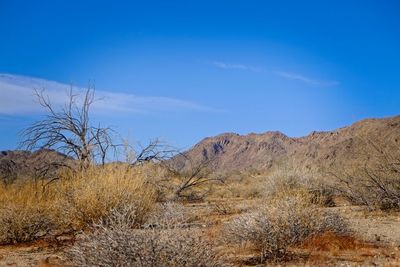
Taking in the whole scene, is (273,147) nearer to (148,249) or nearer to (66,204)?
(66,204)

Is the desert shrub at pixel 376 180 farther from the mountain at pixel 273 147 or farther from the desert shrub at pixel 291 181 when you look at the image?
the mountain at pixel 273 147

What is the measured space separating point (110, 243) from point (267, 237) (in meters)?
3.53

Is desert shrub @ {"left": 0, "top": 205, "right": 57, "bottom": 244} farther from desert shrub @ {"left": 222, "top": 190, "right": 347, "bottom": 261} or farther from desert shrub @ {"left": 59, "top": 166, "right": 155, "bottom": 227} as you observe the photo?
desert shrub @ {"left": 222, "top": 190, "right": 347, "bottom": 261}

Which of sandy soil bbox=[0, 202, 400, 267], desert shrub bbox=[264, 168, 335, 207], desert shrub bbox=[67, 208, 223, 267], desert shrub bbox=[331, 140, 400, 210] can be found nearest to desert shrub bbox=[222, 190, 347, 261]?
sandy soil bbox=[0, 202, 400, 267]

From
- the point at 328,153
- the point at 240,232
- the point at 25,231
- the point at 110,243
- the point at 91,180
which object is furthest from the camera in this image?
the point at 328,153

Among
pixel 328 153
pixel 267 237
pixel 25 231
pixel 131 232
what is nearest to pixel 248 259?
pixel 267 237

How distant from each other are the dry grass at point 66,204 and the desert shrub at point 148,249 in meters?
5.45

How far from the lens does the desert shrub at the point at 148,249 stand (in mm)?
5867

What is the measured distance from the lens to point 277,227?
895 centimetres

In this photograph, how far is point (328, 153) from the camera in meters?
78.9

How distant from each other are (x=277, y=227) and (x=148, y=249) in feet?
12.0

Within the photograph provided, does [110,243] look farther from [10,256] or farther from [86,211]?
[86,211]

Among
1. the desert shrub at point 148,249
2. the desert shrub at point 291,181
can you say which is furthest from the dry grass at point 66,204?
the desert shrub at point 291,181

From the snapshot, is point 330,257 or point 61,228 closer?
point 330,257
